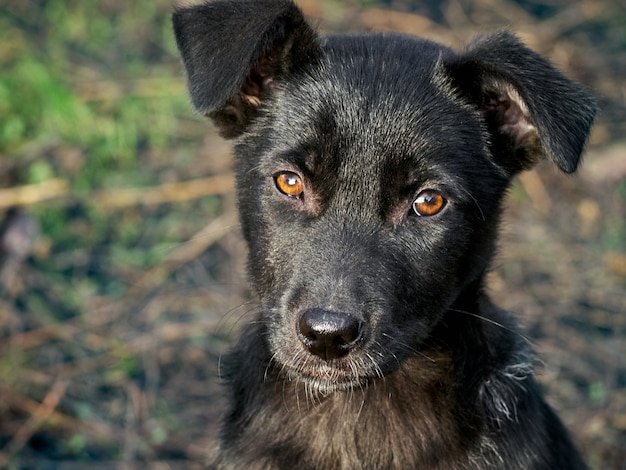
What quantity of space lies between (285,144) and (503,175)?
2.96 feet

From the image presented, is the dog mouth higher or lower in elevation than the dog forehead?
lower

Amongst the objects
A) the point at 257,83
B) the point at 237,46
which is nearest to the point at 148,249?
the point at 257,83

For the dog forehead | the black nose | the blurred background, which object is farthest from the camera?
the blurred background

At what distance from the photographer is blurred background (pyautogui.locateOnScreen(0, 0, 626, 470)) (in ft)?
18.9

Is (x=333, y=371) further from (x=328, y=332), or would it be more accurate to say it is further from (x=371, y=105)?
(x=371, y=105)

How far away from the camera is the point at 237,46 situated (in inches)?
147

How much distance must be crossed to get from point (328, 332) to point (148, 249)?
3849 mm

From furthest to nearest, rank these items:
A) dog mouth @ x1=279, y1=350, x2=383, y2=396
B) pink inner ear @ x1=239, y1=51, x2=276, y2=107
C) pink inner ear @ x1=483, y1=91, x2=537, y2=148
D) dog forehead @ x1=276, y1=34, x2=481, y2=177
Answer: pink inner ear @ x1=239, y1=51, x2=276, y2=107
pink inner ear @ x1=483, y1=91, x2=537, y2=148
dog forehead @ x1=276, y1=34, x2=481, y2=177
dog mouth @ x1=279, y1=350, x2=383, y2=396

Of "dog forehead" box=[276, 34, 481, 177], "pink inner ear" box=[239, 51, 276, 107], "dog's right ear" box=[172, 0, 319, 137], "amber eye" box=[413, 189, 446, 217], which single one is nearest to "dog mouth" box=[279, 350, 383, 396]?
"amber eye" box=[413, 189, 446, 217]

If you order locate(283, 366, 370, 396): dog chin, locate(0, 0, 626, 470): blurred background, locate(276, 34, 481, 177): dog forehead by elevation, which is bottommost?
locate(0, 0, 626, 470): blurred background

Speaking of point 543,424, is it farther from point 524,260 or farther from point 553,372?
point 524,260

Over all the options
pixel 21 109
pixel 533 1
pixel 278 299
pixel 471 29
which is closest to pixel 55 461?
pixel 278 299

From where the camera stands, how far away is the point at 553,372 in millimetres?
6289

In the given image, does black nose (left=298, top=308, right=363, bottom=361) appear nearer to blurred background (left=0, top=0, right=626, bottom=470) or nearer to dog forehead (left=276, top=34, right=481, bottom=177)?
dog forehead (left=276, top=34, right=481, bottom=177)
